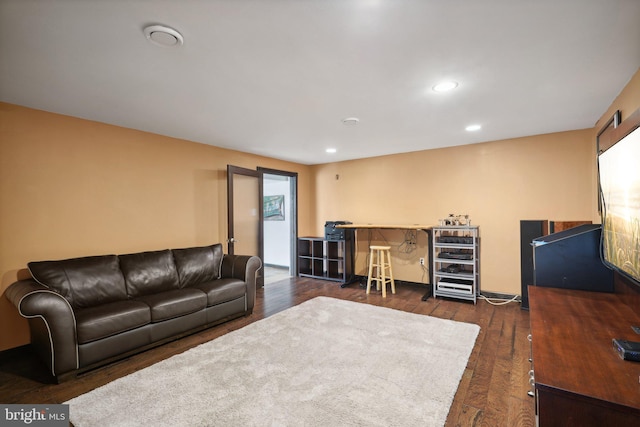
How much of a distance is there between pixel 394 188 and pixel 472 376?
3.44 meters

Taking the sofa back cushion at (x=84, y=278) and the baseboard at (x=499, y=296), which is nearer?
the sofa back cushion at (x=84, y=278)

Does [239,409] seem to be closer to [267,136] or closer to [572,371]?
[572,371]

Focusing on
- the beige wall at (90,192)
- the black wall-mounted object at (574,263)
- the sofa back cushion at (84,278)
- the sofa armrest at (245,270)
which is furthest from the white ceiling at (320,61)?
the sofa armrest at (245,270)

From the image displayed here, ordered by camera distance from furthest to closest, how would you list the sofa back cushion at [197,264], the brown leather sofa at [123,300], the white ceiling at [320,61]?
the sofa back cushion at [197,264] → the brown leather sofa at [123,300] → the white ceiling at [320,61]

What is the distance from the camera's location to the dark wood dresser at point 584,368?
0.89 metres

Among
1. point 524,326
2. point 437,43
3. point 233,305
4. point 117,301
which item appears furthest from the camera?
point 233,305

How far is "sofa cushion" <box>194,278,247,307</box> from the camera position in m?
3.30

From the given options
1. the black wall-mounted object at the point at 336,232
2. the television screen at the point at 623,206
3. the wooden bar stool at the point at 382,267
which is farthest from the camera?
the black wall-mounted object at the point at 336,232

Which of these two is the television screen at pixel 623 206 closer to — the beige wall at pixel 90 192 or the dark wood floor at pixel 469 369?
the dark wood floor at pixel 469 369

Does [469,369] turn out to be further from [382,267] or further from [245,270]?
[245,270]

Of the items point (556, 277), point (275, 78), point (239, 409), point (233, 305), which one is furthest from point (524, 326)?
point (275, 78)

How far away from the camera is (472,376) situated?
229 centimetres

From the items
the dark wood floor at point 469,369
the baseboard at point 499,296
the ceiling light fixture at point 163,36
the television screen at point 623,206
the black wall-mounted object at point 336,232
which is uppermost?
the ceiling light fixture at point 163,36

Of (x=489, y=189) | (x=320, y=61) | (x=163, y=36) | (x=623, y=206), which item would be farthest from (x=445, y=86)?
(x=489, y=189)
